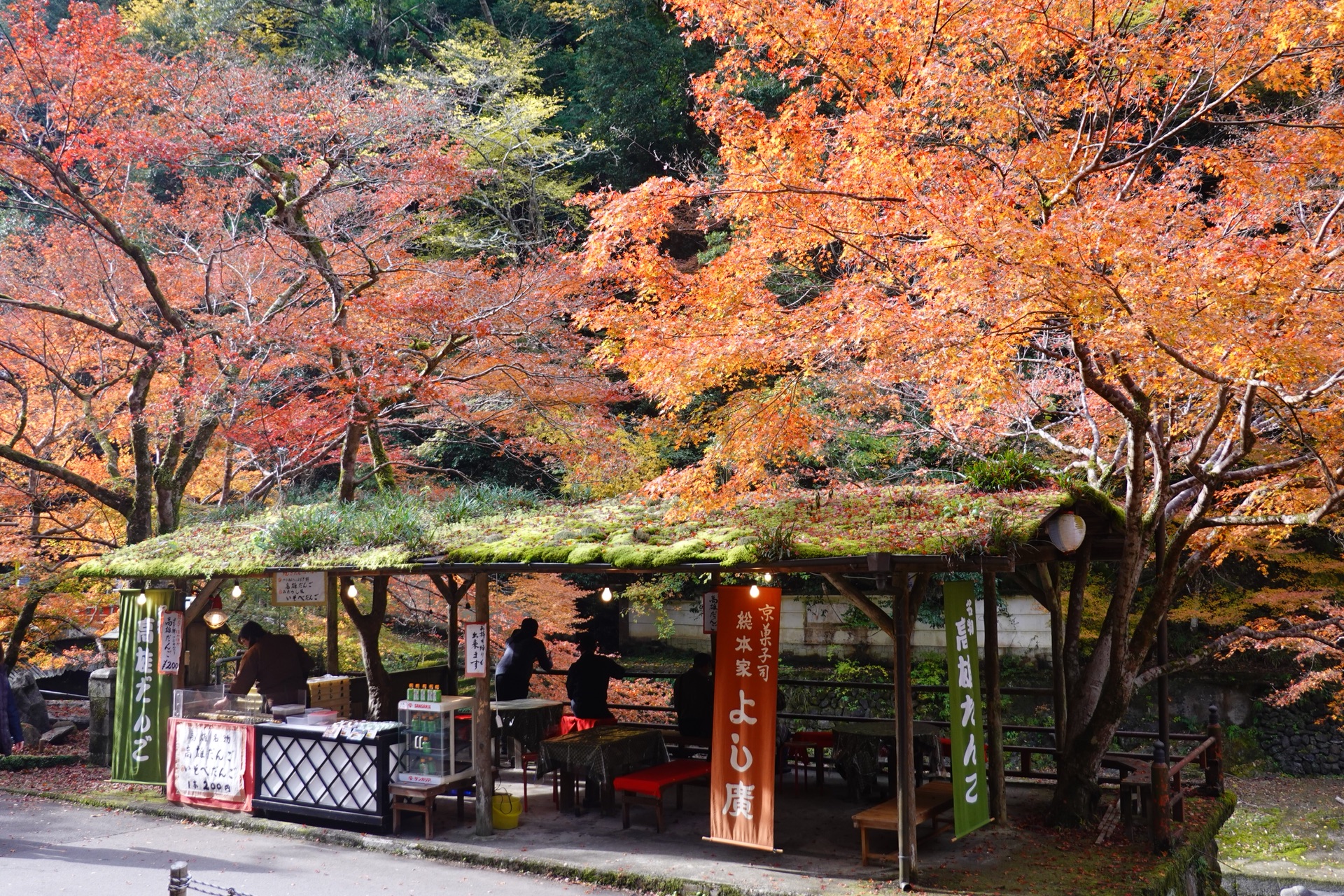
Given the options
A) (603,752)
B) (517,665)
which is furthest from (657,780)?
(517,665)

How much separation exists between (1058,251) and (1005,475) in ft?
7.50

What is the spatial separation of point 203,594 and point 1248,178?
40.8 ft

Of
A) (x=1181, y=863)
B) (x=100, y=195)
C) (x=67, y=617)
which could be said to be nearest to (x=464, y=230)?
(x=100, y=195)

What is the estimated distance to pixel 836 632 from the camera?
21.3 meters

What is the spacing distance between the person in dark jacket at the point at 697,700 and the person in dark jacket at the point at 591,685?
35.2 inches

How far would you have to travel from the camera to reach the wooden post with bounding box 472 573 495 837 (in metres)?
9.33

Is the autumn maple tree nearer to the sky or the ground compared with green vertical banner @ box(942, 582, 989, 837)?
nearer to the sky

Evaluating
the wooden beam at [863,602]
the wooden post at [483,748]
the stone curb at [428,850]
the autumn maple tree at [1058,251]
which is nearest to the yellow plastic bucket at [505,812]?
the wooden post at [483,748]

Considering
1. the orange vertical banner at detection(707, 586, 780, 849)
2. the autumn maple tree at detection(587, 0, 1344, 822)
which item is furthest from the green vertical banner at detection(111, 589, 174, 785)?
the orange vertical banner at detection(707, 586, 780, 849)

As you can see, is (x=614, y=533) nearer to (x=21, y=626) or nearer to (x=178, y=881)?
(x=178, y=881)

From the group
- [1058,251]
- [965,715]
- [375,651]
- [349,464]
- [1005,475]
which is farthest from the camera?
[349,464]

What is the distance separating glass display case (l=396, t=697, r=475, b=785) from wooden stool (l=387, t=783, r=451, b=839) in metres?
0.07

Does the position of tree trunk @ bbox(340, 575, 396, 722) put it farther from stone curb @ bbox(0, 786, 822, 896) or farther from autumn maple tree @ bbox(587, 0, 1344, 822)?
autumn maple tree @ bbox(587, 0, 1344, 822)

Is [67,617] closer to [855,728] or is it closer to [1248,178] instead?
[855,728]
